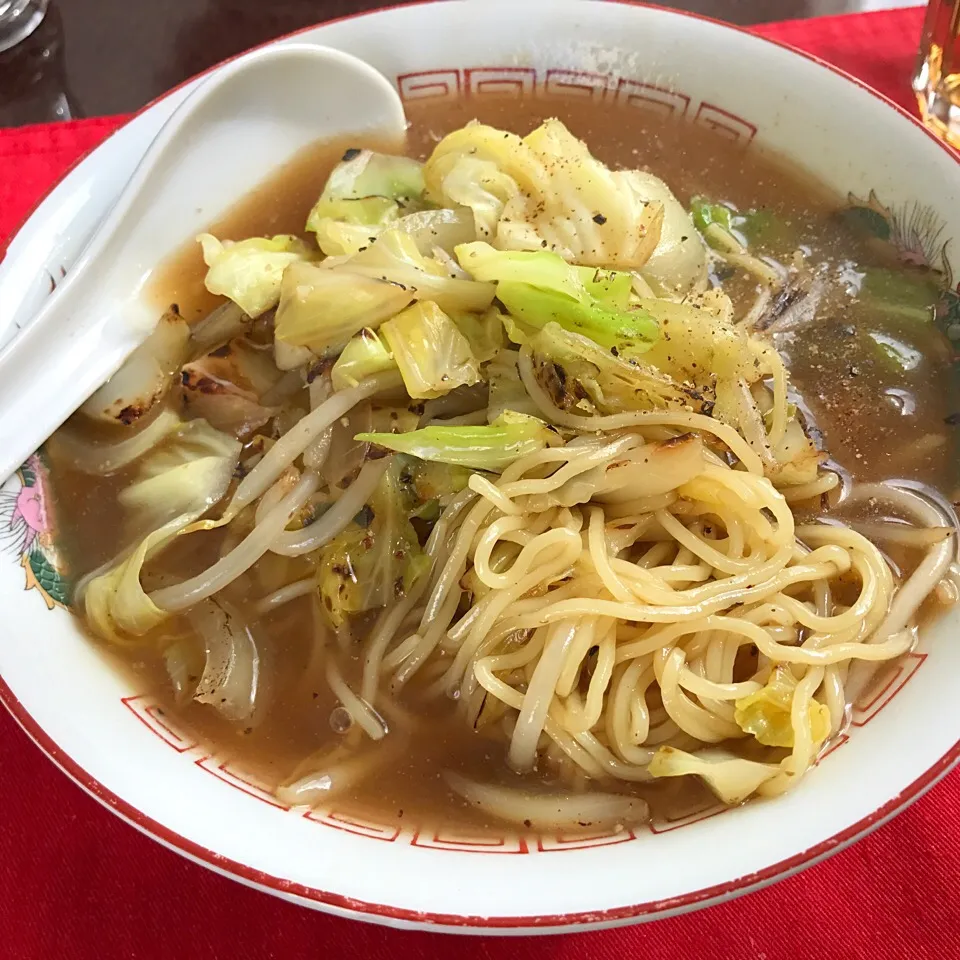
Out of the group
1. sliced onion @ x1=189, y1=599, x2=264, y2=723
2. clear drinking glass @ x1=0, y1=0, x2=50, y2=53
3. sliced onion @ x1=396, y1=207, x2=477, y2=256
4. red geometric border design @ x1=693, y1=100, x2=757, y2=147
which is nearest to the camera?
sliced onion @ x1=189, y1=599, x2=264, y2=723

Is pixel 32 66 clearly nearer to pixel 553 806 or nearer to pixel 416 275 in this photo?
pixel 416 275

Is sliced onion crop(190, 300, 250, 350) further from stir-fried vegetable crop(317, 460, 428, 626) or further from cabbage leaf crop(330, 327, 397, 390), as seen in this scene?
stir-fried vegetable crop(317, 460, 428, 626)

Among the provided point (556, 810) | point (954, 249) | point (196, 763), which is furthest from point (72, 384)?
point (954, 249)

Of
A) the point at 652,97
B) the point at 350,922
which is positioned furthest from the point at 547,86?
the point at 350,922

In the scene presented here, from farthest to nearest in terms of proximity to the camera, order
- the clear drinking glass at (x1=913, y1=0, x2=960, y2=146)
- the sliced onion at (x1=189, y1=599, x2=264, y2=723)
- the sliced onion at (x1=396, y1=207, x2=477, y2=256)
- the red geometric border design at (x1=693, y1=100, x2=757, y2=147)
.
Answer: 1. the clear drinking glass at (x1=913, y1=0, x2=960, y2=146)
2. the red geometric border design at (x1=693, y1=100, x2=757, y2=147)
3. the sliced onion at (x1=396, y1=207, x2=477, y2=256)
4. the sliced onion at (x1=189, y1=599, x2=264, y2=723)

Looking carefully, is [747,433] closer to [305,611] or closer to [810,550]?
[810,550]

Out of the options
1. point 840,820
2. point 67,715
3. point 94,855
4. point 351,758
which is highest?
point 840,820

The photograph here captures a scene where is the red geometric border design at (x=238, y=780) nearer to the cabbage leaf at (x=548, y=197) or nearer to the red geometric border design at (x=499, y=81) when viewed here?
the cabbage leaf at (x=548, y=197)

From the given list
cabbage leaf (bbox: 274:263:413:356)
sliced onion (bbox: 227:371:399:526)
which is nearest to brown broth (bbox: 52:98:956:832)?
sliced onion (bbox: 227:371:399:526)
